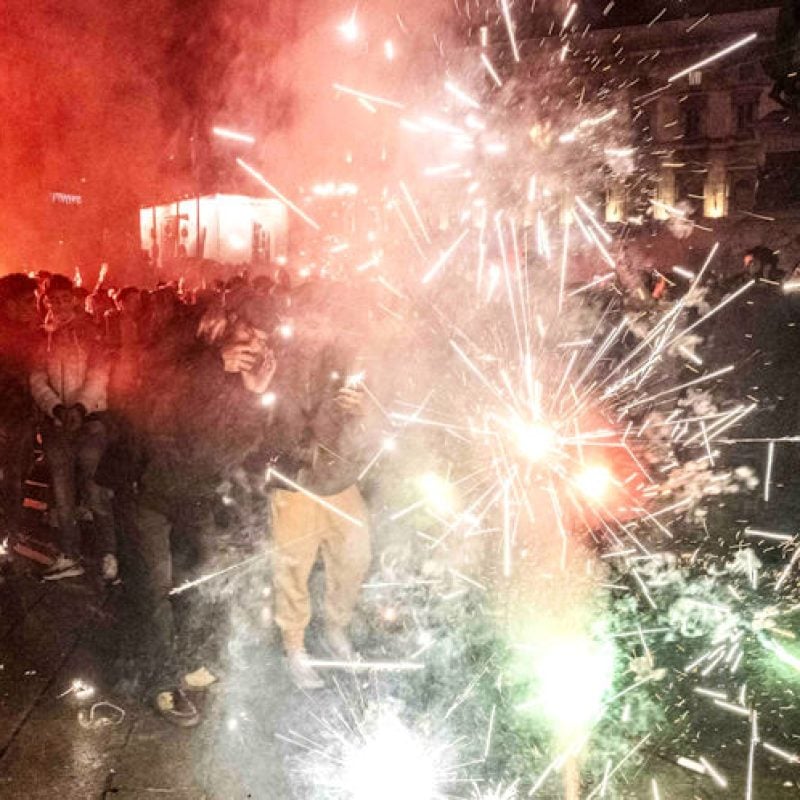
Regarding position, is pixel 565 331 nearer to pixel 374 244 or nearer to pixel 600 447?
pixel 600 447

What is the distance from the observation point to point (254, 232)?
34656 millimetres

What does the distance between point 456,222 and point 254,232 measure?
28379 mm

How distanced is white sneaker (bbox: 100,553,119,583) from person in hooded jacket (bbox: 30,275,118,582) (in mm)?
16

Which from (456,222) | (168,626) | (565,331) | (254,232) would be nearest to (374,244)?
(456,222)

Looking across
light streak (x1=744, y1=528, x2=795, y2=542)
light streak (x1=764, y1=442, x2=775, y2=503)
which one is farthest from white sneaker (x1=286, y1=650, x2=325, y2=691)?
light streak (x1=764, y1=442, x2=775, y2=503)

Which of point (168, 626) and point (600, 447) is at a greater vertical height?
point (600, 447)

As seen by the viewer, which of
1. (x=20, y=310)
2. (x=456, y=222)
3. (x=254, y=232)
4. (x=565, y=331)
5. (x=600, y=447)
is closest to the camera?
(x=600, y=447)

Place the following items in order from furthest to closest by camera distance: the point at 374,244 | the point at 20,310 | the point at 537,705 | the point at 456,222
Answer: the point at 374,244, the point at 456,222, the point at 20,310, the point at 537,705

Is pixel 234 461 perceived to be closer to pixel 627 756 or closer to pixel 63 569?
pixel 627 756

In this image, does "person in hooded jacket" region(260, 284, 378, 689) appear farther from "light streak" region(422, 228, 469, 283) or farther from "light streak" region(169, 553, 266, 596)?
"light streak" region(422, 228, 469, 283)

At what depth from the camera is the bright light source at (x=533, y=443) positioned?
4.91 meters

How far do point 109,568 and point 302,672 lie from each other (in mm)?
2300

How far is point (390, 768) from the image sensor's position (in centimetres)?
342

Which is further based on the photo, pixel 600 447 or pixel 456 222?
pixel 456 222
